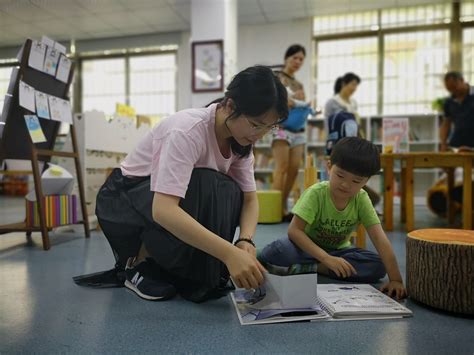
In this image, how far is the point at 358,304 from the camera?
104cm

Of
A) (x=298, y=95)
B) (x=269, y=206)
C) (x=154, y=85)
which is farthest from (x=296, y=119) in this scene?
(x=154, y=85)

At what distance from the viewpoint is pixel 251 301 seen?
3.49ft

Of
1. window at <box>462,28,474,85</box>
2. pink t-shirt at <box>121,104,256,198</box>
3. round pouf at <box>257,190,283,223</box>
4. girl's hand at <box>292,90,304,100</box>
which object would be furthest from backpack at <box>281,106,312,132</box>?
window at <box>462,28,474,85</box>

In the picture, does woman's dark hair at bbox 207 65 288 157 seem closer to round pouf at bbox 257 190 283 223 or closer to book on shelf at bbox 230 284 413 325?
book on shelf at bbox 230 284 413 325

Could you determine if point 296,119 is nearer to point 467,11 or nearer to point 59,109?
point 59,109

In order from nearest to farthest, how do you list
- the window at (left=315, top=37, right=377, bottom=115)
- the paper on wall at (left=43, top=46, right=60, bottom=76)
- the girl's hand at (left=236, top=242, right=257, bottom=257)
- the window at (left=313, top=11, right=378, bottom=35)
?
the girl's hand at (left=236, top=242, right=257, bottom=257), the paper on wall at (left=43, top=46, right=60, bottom=76), the window at (left=313, top=11, right=378, bottom=35), the window at (left=315, top=37, right=377, bottom=115)

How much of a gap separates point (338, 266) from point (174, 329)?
580 millimetres

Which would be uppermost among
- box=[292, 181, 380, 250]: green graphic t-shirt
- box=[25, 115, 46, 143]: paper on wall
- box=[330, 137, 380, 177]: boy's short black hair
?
box=[25, 115, 46, 143]: paper on wall

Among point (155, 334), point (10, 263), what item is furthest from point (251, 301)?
point (10, 263)

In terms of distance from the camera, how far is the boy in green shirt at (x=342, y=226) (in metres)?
1.19

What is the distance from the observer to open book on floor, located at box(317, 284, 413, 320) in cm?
99

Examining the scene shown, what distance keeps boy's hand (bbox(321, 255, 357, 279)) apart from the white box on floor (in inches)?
10.0

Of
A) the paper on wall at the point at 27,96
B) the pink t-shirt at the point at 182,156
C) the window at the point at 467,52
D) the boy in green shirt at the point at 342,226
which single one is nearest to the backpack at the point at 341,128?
the boy in green shirt at the point at 342,226

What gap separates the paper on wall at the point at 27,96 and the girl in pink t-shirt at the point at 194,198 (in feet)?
2.56
